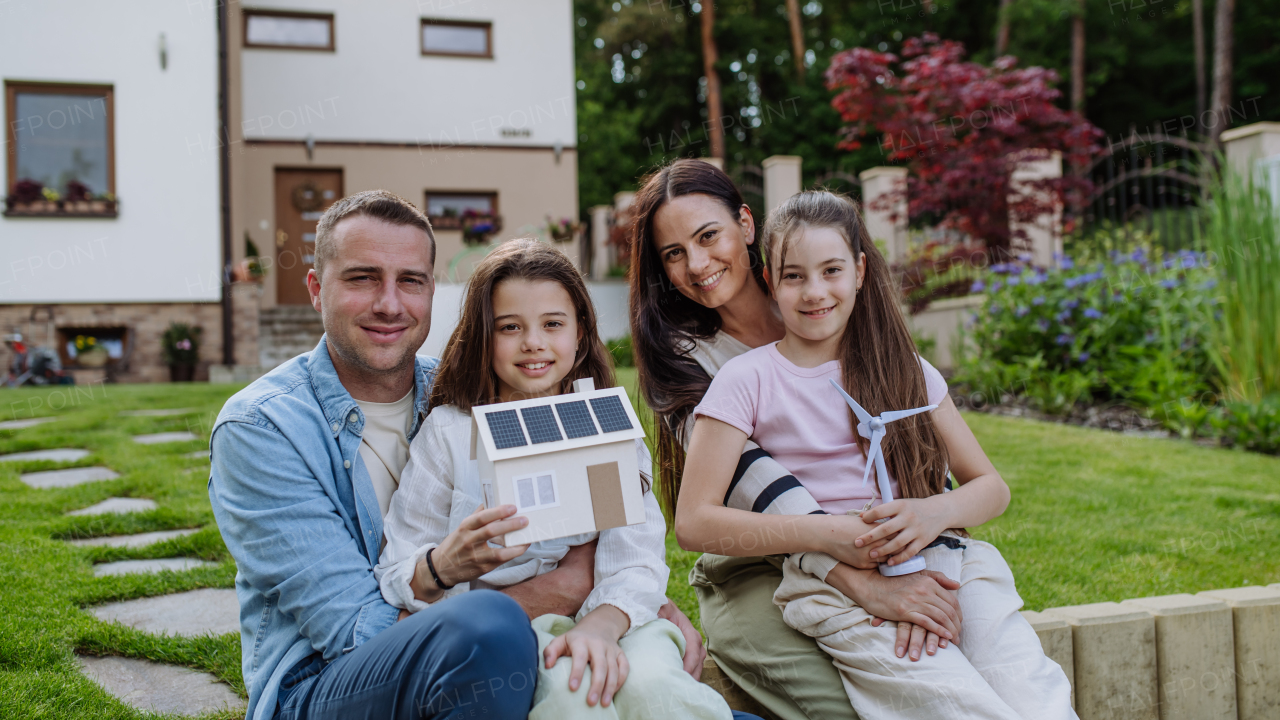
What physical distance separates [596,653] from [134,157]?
11149mm

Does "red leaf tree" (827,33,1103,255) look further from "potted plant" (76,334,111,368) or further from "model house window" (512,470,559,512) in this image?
"potted plant" (76,334,111,368)

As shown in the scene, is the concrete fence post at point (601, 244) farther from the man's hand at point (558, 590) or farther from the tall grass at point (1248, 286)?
the man's hand at point (558, 590)

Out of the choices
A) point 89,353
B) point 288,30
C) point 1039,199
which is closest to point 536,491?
point 1039,199

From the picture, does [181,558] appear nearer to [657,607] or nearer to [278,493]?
[278,493]

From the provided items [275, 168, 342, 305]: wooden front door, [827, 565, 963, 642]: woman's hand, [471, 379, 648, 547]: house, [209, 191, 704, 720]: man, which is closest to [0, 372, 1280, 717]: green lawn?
[209, 191, 704, 720]: man

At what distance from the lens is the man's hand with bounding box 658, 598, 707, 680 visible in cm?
180

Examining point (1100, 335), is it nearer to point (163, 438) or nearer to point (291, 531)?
point (291, 531)

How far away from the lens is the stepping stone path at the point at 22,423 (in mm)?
5409

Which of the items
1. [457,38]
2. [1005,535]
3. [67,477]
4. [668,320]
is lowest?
[1005,535]

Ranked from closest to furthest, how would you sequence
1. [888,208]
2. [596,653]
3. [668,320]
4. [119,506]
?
[596,653], [668,320], [119,506], [888,208]

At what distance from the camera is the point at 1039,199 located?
847 centimetres

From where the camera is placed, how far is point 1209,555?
126 inches

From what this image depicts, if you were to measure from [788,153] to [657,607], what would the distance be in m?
22.4

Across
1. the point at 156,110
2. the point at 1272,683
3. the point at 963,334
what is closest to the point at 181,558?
the point at 1272,683
